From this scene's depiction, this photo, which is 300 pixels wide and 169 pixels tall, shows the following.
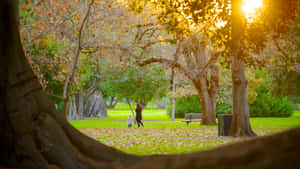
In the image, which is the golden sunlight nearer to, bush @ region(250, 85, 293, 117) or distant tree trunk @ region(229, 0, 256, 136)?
distant tree trunk @ region(229, 0, 256, 136)

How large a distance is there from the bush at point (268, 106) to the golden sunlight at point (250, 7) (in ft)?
103

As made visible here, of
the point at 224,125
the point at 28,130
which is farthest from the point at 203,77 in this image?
the point at 28,130

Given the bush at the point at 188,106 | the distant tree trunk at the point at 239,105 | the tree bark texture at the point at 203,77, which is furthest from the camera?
the bush at the point at 188,106

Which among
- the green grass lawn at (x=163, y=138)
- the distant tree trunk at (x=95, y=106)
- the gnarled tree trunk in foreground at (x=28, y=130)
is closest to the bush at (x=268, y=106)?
the green grass lawn at (x=163, y=138)

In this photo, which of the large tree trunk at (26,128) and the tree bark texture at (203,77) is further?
the tree bark texture at (203,77)

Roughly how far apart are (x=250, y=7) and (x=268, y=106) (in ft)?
110

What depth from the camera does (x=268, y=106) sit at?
44188 millimetres

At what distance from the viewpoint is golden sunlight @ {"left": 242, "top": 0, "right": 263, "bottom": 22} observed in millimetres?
12970

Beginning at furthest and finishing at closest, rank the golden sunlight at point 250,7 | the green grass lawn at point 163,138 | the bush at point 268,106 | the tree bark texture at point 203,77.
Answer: the bush at point 268,106 → the tree bark texture at point 203,77 → the golden sunlight at point 250,7 → the green grass lawn at point 163,138

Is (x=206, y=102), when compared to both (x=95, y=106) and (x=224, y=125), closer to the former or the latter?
(x=224, y=125)

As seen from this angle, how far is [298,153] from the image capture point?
2062 millimetres

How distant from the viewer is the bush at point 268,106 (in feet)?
142

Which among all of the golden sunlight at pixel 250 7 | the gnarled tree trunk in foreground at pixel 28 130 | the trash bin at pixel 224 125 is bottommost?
the trash bin at pixel 224 125

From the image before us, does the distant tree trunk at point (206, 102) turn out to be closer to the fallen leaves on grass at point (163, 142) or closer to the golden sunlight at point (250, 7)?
the fallen leaves on grass at point (163, 142)
